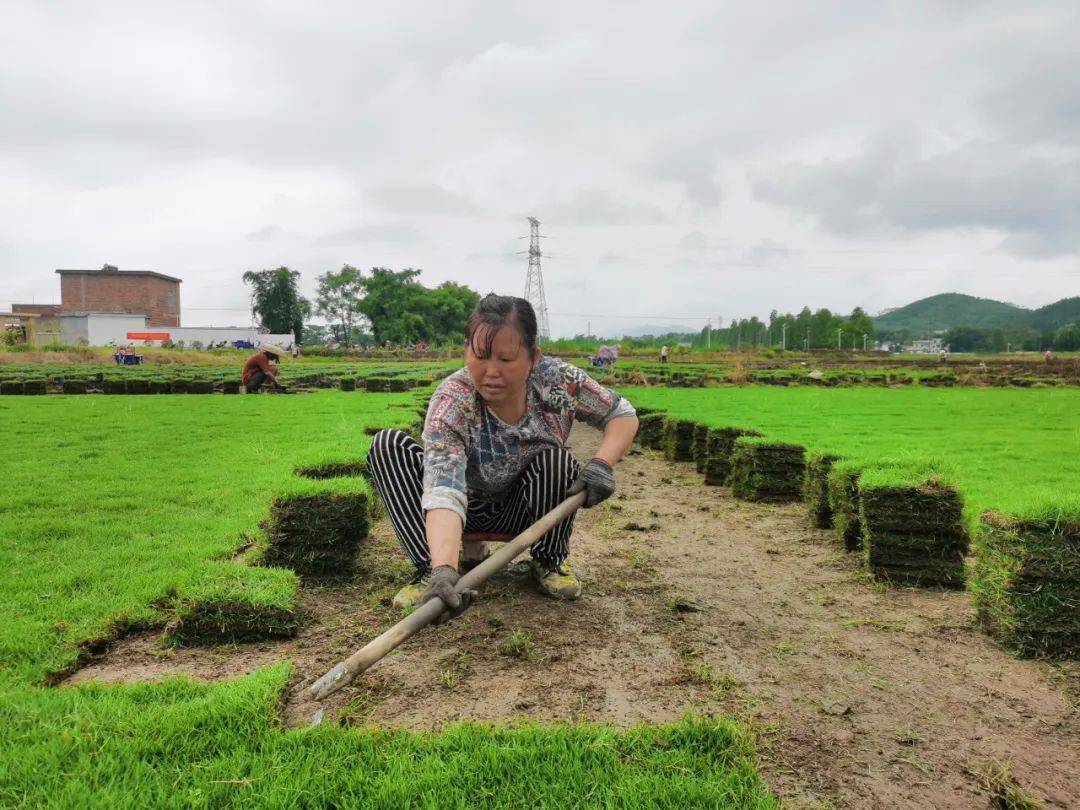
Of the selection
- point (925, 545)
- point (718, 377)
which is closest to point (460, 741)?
point (925, 545)

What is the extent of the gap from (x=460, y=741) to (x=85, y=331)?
88050 mm

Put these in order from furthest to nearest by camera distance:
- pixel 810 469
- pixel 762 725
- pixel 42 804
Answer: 1. pixel 810 469
2. pixel 762 725
3. pixel 42 804

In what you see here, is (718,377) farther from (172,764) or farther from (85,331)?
(85,331)

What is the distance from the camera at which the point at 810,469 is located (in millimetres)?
6902

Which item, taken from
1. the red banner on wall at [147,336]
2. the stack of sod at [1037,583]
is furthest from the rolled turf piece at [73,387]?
the red banner on wall at [147,336]

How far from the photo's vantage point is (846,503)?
19.0ft

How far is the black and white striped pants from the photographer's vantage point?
427 cm

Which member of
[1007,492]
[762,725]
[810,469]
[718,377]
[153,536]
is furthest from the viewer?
[718,377]

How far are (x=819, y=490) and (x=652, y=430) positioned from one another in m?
6.78

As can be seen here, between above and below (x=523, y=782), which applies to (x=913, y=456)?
above

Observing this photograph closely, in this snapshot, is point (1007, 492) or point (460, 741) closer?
point (460, 741)

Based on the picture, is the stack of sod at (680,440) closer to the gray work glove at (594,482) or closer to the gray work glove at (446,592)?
the gray work glove at (594,482)

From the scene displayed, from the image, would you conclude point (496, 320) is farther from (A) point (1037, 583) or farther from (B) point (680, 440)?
(B) point (680, 440)

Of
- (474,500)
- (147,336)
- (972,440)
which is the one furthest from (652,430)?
(147,336)
